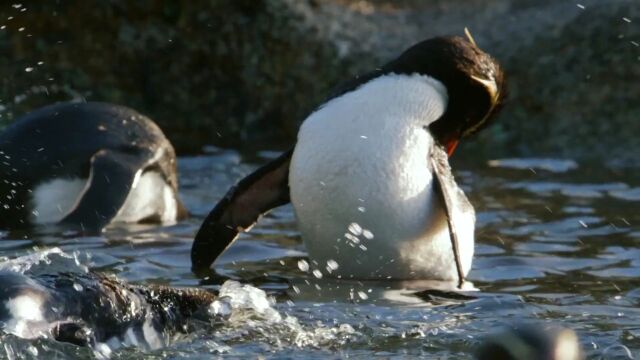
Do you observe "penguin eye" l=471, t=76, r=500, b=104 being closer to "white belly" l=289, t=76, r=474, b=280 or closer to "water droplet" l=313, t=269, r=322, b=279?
"white belly" l=289, t=76, r=474, b=280

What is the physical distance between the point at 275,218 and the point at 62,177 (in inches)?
42.8

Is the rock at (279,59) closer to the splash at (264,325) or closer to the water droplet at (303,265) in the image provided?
the water droplet at (303,265)

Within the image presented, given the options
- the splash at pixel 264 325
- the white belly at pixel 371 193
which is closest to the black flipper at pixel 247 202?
the white belly at pixel 371 193

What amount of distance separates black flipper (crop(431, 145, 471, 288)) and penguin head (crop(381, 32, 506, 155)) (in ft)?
0.51

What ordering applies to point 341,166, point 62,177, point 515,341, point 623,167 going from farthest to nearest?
point 623,167, point 62,177, point 341,166, point 515,341

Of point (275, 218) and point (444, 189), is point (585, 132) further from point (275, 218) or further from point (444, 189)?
point (444, 189)

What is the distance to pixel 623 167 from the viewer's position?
31.2ft

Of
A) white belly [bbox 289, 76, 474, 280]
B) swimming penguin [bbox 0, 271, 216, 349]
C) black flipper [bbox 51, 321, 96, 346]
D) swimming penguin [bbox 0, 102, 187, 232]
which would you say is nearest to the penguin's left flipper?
swimming penguin [bbox 0, 102, 187, 232]

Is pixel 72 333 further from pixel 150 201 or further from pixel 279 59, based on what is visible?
pixel 279 59

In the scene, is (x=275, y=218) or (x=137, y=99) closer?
(x=275, y=218)

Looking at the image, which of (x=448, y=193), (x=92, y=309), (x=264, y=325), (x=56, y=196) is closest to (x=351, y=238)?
(x=448, y=193)

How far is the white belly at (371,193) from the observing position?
6.04m

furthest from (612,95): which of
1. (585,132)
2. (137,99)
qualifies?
(137,99)

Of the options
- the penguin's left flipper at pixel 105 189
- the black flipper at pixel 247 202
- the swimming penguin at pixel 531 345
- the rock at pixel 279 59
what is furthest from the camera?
the rock at pixel 279 59
